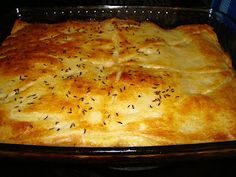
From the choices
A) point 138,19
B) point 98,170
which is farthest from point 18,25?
point 98,170

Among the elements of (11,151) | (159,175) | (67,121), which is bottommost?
(159,175)

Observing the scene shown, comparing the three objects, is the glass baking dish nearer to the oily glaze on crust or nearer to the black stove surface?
the oily glaze on crust

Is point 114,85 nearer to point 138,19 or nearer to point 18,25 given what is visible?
point 138,19

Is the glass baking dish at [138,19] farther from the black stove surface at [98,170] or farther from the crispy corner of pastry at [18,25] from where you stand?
the black stove surface at [98,170]

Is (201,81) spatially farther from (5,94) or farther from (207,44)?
(5,94)

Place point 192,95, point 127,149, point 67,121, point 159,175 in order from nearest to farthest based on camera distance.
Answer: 1. point 127,149
2. point 159,175
3. point 67,121
4. point 192,95

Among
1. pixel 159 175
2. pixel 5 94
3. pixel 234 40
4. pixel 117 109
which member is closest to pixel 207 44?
pixel 234 40

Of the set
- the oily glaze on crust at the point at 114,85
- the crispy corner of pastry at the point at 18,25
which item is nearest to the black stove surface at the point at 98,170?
A: the oily glaze on crust at the point at 114,85
